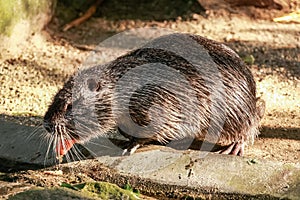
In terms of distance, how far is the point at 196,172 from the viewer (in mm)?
4141

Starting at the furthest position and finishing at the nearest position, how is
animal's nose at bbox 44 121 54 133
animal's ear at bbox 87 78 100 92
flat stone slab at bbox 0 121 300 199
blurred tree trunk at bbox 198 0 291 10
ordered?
blurred tree trunk at bbox 198 0 291 10
animal's ear at bbox 87 78 100 92
animal's nose at bbox 44 121 54 133
flat stone slab at bbox 0 121 300 199

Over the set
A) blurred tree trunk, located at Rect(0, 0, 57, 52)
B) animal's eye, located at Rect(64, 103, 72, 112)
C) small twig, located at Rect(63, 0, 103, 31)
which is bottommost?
animal's eye, located at Rect(64, 103, 72, 112)

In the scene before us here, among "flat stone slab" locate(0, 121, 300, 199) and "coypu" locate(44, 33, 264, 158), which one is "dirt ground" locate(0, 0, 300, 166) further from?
"flat stone slab" locate(0, 121, 300, 199)

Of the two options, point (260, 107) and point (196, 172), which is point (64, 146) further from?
point (260, 107)

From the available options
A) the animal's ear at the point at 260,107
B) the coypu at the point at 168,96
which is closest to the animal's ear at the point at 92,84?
the coypu at the point at 168,96

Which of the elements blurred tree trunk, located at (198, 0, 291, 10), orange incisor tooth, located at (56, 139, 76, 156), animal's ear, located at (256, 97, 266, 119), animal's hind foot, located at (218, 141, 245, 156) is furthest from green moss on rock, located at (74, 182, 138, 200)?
blurred tree trunk, located at (198, 0, 291, 10)

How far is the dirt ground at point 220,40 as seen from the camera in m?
5.23

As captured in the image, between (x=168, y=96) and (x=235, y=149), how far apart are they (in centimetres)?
66

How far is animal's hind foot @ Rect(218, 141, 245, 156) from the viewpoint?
4.73 m

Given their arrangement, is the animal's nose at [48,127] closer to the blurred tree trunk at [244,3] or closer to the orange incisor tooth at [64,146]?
the orange incisor tooth at [64,146]

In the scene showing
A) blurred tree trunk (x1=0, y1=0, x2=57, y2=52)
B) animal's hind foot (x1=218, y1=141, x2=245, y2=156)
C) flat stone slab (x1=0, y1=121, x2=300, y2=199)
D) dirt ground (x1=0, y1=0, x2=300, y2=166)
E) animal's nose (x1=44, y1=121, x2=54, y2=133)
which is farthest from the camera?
blurred tree trunk (x1=0, y1=0, x2=57, y2=52)

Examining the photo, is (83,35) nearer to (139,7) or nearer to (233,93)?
(139,7)

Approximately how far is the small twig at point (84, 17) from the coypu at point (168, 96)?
3.07 meters

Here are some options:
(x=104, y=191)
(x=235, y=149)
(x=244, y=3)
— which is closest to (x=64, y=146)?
(x=104, y=191)
